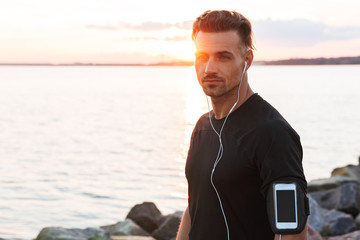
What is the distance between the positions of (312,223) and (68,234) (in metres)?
5.18

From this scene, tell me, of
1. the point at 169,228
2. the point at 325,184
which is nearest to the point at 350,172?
the point at 325,184

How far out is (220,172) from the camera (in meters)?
3.13

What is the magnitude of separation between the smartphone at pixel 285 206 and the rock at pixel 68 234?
9146 mm

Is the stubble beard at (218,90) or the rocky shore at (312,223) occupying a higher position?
the stubble beard at (218,90)

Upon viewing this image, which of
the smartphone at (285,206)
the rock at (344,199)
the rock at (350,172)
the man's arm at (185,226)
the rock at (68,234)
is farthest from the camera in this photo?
the rock at (350,172)

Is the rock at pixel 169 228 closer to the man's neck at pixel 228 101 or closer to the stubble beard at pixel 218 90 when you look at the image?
the man's neck at pixel 228 101

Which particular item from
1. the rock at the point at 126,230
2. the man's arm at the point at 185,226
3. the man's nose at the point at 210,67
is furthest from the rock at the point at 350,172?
the man's nose at the point at 210,67

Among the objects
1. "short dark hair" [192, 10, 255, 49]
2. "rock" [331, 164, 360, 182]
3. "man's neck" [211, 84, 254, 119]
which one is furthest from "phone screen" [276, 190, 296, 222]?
"rock" [331, 164, 360, 182]

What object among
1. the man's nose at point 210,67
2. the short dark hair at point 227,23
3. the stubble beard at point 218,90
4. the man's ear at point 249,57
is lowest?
the stubble beard at point 218,90

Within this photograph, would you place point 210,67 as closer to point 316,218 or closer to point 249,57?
point 249,57

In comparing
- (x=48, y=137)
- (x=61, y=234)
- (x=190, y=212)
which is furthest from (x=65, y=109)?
(x=190, y=212)

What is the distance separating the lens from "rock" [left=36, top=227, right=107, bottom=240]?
11727mm

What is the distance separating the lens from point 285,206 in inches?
114

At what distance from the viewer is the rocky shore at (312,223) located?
1192 centimetres
